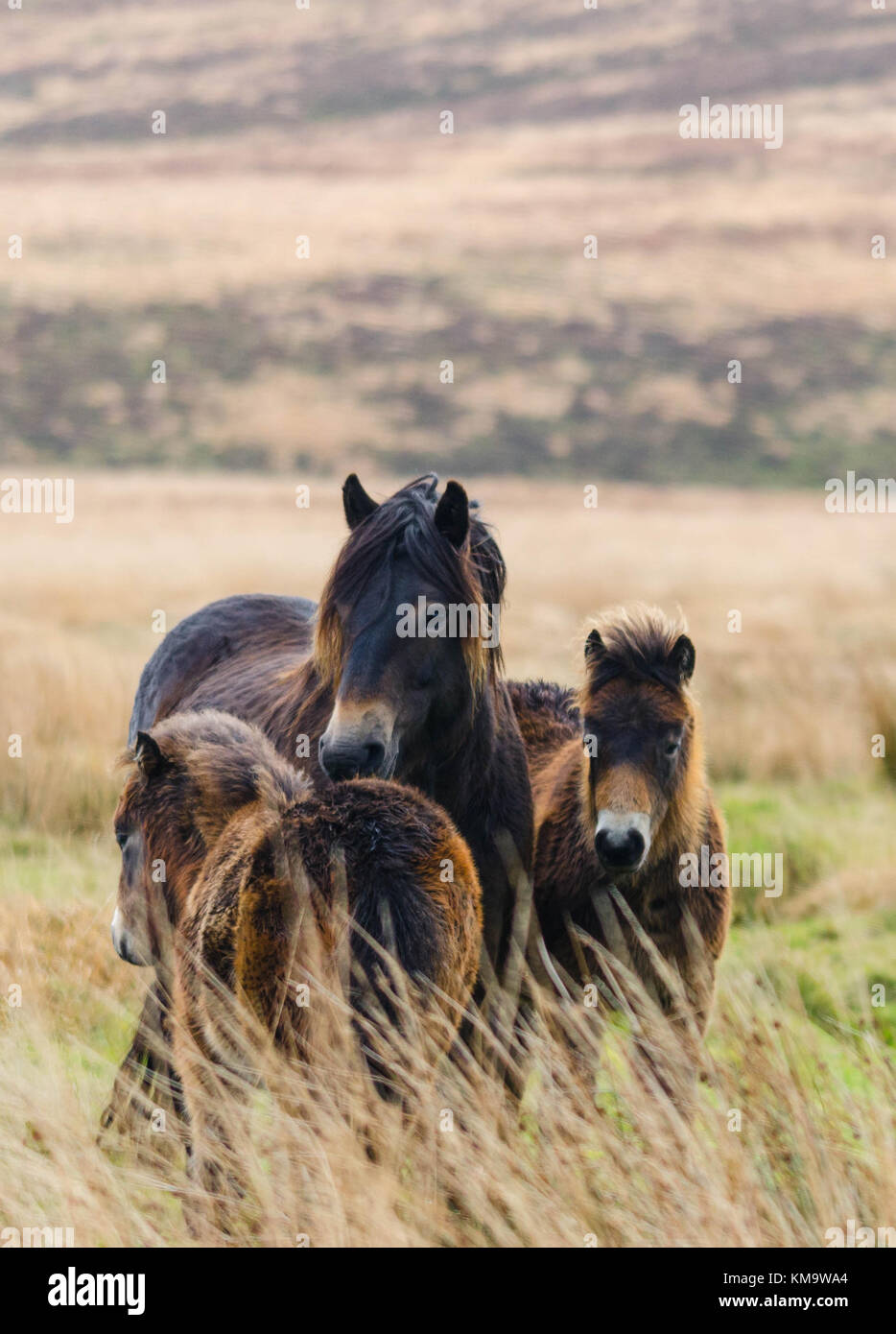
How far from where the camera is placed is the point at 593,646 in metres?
5.29

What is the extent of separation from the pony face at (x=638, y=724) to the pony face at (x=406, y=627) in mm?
628

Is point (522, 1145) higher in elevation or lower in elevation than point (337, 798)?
lower

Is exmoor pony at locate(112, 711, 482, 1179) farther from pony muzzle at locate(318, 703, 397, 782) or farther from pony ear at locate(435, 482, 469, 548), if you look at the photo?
pony ear at locate(435, 482, 469, 548)

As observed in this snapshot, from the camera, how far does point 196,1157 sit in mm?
3561

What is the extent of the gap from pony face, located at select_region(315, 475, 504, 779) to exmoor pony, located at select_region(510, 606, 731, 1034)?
0.65 metres

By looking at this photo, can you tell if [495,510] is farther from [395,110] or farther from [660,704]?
[395,110]

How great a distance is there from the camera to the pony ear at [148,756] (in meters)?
4.00

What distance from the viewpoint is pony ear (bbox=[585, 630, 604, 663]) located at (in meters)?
5.26

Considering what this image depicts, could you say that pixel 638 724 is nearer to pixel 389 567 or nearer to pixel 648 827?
pixel 648 827

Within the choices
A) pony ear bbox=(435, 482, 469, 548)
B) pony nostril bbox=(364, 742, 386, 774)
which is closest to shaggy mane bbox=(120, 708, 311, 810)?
pony nostril bbox=(364, 742, 386, 774)

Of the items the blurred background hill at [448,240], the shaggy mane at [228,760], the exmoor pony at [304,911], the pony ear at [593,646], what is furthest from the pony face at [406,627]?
the blurred background hill at [448,240]

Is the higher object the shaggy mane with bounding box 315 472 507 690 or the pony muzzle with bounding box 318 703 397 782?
the shaggy mane with bounding box 315 472 507 690

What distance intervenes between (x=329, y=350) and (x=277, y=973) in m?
62.9

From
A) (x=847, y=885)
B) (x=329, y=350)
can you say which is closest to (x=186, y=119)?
(x=329, y=350)
